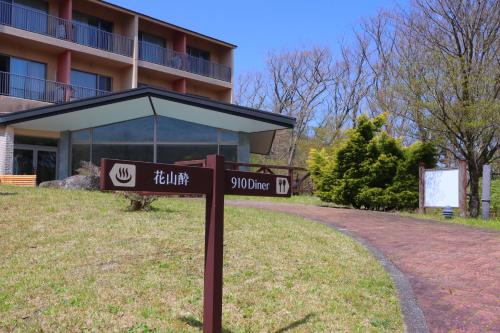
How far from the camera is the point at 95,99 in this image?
58.0ft

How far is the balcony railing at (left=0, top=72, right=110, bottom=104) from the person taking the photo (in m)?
22.5

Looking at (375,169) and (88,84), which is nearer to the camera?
(375,169)

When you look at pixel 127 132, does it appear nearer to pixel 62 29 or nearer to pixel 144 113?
pixel 144 113

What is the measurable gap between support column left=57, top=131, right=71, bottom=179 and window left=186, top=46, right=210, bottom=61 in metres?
11.8

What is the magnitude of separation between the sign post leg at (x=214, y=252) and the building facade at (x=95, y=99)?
14.1 metres

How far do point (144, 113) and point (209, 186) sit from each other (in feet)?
55.3

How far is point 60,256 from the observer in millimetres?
6902

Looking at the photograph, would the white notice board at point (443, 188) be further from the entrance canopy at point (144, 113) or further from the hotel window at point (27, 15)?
the hotel window at point (27, 15)

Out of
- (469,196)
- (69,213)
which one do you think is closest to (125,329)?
(69,213)

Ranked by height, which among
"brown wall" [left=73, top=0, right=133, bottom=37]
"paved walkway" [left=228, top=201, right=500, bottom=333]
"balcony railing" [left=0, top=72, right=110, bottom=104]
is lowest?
"paved walkway" [left=228, top=201, right=500, bottom=333]

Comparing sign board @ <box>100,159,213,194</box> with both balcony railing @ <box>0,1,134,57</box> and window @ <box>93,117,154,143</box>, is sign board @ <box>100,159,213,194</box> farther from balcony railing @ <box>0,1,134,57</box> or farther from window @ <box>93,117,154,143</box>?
balcony railing @ <box>0,1,134,57</box>

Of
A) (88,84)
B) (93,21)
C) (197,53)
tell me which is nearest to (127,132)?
(88,84)

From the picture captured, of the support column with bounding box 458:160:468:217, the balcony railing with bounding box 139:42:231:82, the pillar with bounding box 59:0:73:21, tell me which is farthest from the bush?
the pillar with bounding box 59:0:73:21

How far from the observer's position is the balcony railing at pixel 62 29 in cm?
2253
